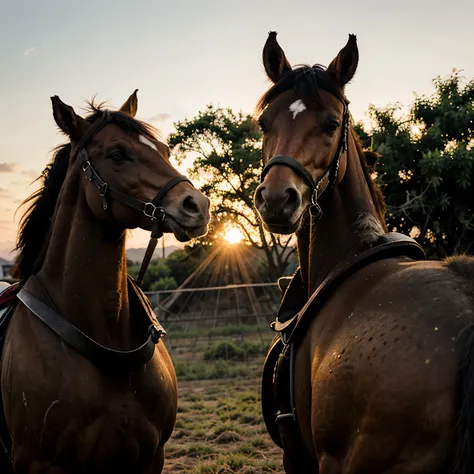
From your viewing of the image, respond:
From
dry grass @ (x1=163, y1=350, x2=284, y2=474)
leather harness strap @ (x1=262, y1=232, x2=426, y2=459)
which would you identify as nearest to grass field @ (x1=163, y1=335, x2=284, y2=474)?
dry grass @ (x1=163, y1=350, x2=284, y2=474)

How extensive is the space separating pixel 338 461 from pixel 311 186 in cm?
129

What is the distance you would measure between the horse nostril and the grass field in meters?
3.89

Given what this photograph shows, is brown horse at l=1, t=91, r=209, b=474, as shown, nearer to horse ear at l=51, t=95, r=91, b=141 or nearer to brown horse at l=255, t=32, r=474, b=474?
horse ear at l=51, t=95, r=91, b=141

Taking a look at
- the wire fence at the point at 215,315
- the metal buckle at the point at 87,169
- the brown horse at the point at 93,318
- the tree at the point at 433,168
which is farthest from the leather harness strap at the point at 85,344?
the wire fence at the point at 215,315

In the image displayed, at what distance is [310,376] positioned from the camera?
263 cm

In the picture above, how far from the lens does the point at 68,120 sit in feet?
11.7

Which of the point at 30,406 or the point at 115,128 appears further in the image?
the point at 115,128

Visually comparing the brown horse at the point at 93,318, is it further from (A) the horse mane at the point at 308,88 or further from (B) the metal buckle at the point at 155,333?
(A) the horse mane at the point at 308,88

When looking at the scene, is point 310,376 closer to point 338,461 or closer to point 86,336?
point 338,461

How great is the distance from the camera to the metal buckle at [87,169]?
3430 mm

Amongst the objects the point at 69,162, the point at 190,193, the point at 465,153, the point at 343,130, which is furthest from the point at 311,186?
the point at 465,153

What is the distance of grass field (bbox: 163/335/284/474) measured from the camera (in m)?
6.39

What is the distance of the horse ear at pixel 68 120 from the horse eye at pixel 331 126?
1646 millimetres

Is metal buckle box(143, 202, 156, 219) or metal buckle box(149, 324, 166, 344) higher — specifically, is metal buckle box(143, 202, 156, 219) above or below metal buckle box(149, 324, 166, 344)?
above
